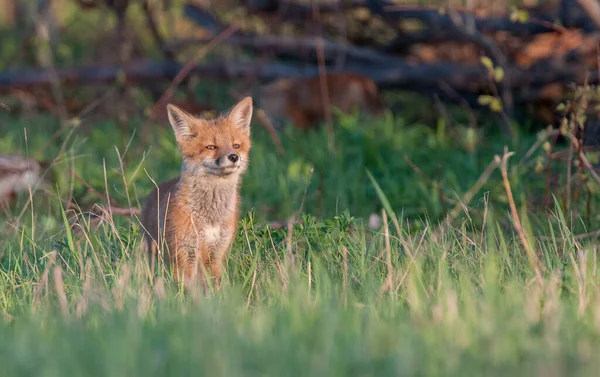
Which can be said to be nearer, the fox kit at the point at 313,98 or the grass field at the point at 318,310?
the grass field at the point at 318,310

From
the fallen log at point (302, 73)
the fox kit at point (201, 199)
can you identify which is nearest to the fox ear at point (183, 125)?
the fox kit at point (201, 199)

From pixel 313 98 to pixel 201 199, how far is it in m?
5.48

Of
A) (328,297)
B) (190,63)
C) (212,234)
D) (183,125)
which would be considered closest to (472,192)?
Result: (328,297)

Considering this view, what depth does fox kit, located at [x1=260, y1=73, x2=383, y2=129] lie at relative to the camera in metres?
10.7

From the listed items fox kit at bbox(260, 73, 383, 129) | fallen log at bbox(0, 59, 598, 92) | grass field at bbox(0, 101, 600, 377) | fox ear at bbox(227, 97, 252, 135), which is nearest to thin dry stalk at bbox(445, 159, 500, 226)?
grass field at bbox(0, 101, 600, 377)

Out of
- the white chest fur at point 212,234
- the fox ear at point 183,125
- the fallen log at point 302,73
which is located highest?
the fox ear at point 183,125

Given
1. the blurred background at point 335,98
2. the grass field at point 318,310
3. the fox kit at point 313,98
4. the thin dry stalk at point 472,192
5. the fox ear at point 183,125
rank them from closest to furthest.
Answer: the grass field at point 318,310 → the thin dry stalk at point 472,192 → the fox ear at point 183,125 → the blurred background at point 335,98 → the fox kit at point 313,98

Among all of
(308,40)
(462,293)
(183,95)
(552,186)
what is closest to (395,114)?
(308,40)

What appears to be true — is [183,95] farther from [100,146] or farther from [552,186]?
[552,186]

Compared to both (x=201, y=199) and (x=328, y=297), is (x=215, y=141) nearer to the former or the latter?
(x=201, y=199)

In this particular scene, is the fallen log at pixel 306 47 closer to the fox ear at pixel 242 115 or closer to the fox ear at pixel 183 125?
the fox ear at pixel 242 115

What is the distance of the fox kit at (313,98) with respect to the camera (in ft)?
35.2

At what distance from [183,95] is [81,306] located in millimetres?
9196

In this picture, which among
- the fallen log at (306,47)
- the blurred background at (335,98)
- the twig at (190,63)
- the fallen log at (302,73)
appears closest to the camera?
the blurred background at (335,98)
